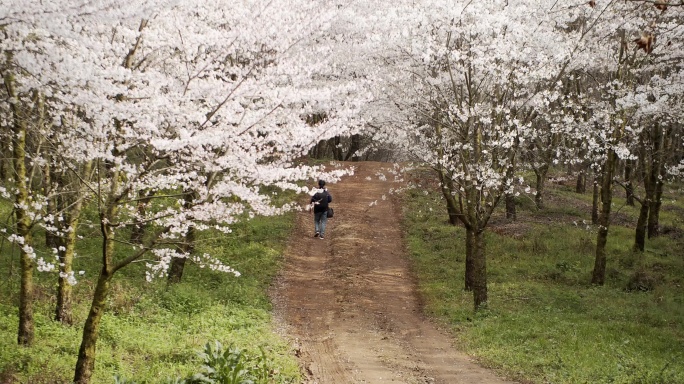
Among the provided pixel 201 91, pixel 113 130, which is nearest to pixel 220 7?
pixel 201 91

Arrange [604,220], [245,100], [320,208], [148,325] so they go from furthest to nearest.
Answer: [320,208] < [604,220] < [148,325] < [245,100]

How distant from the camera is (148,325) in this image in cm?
1243

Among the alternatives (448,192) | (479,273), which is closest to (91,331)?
(479,273)

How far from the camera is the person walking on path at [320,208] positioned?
20.0 metres

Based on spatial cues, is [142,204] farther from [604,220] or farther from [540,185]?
[540,185]

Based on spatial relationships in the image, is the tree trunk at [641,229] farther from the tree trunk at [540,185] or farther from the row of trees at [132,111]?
the row of trees at [132,111]

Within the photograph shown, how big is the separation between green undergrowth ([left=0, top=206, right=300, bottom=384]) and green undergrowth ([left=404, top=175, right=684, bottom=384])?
15.2ft

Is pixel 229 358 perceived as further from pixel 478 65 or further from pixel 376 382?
pixel 478 65

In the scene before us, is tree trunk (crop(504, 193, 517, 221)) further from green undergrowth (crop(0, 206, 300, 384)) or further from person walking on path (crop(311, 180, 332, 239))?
green undergrowth (crop(0, 206, 300, 384))

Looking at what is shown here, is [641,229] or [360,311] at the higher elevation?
[641,229]

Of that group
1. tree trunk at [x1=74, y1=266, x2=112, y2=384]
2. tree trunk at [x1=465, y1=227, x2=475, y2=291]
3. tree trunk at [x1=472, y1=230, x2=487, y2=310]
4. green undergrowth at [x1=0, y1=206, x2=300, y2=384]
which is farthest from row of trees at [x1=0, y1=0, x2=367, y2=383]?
tree trunk at [x1=465, y1=227, x2=475, y2=291]

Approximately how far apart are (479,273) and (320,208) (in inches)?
288

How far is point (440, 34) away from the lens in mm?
14680

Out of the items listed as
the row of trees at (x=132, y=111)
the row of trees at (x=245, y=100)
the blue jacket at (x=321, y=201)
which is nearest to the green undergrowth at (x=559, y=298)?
the row of trees at (x=245, y=100)
